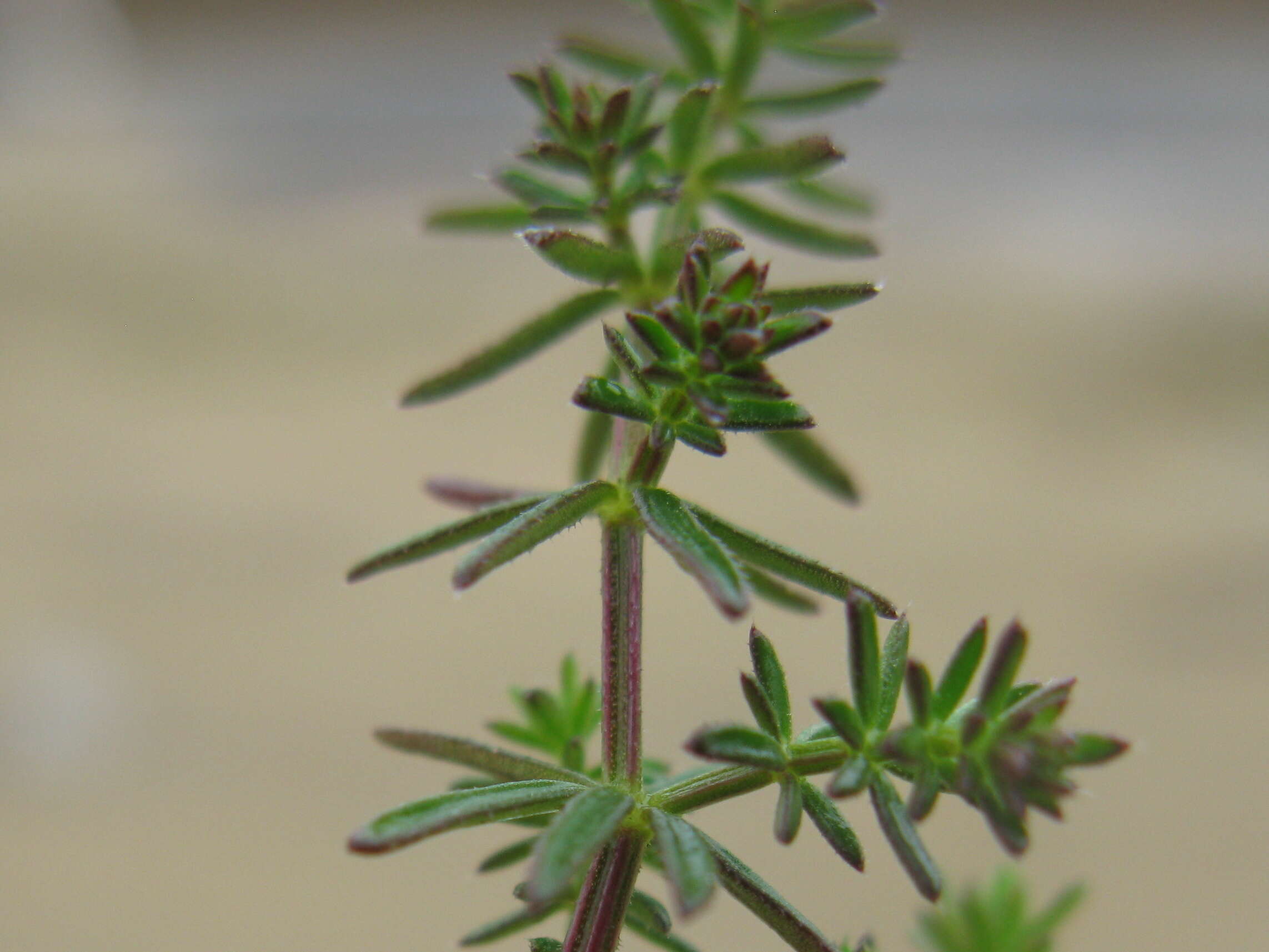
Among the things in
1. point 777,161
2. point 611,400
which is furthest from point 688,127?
point 611,400

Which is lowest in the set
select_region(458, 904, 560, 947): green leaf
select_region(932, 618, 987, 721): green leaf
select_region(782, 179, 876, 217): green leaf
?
select_region(458, 904, 560, 947): green leaf

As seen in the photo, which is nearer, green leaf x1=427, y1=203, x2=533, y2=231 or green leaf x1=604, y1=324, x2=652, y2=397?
green leaf x1=604, y1=324, x2=652, y2=397

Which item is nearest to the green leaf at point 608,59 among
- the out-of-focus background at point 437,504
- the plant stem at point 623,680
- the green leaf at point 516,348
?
the green leaf at point 516,348

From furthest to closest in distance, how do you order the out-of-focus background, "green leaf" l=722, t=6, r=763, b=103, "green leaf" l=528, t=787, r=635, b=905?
the out-of-focus background → "green leaf" l=722, t=6, r=763, b=103 → "green leaf" l=528, t=787, r=635, b=905

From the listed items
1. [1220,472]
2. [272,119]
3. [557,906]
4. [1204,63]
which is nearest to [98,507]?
[272,119]

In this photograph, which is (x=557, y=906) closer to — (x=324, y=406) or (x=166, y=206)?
(x=324, y=406)

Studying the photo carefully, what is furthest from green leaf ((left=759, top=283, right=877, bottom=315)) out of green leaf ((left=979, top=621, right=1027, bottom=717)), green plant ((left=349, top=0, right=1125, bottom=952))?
green leaf ((left=979, top=621, right=1027, bottom=717))

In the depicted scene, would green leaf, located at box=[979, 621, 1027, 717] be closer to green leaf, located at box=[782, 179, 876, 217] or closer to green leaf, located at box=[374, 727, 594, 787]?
green leaf, located at box=[374, 727, 594, 787]
